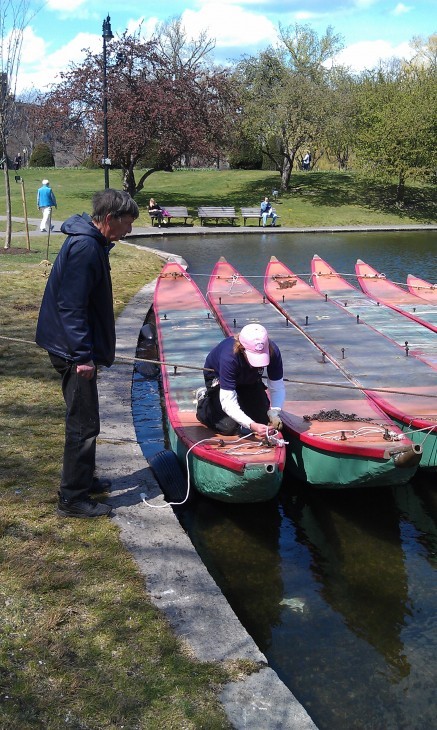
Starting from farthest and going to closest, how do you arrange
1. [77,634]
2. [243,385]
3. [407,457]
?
1. [243,385]
2. [407,457]
3. [77,634]

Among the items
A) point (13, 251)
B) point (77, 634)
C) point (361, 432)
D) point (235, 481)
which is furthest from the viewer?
point (13, 251)

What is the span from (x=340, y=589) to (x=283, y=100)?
Answer: 33.9m

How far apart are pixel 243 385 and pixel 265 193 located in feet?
114

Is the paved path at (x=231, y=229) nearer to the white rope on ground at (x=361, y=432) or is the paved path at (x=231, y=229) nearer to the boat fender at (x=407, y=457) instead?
the white rope on ground at (x=361, y=432)

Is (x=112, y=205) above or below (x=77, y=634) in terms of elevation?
above

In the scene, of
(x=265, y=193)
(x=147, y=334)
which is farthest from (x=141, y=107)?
(x=147, y=334)

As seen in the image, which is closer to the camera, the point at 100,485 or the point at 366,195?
the point at 100,485

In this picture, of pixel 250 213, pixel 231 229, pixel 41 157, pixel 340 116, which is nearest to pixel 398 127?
pixel 340 116

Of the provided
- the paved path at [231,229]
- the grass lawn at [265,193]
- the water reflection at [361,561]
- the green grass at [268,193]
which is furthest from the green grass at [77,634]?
the green grass at [268,193]

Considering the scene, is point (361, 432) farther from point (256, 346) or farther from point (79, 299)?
point (79, 299)

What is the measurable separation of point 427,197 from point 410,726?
39.0 m

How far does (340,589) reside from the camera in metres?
5.38


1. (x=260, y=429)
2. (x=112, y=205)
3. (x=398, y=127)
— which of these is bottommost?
(x=260, y=429)

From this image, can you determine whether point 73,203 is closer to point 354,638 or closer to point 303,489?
point 303,489
